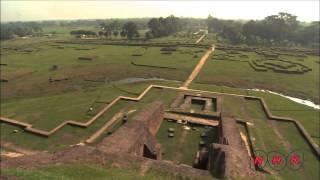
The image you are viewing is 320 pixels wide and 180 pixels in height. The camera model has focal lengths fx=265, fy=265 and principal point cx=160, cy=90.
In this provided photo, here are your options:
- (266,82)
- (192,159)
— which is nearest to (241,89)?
(266,82)

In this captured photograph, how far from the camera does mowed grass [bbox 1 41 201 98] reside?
30141mm

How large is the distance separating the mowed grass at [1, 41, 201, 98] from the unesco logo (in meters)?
18.5

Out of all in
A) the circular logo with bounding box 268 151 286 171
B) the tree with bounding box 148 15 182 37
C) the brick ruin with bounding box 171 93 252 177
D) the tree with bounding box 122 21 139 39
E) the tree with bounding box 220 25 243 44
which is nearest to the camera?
the brick ruin with bounding box 171 93 252 177

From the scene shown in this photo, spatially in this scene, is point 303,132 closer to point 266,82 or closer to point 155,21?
point 266,82

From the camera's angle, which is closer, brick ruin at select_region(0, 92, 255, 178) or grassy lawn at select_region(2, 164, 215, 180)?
grassy lawn at select_region(2, 164, 215, 180)

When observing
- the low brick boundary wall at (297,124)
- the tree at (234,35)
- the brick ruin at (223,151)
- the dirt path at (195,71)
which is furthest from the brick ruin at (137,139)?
the tree at (234,35)

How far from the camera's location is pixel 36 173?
9.41 metres

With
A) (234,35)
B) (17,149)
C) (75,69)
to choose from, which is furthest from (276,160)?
(234,35)

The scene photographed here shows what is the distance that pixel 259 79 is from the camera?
3309cm

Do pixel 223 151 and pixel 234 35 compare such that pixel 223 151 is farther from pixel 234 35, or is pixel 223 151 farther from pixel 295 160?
pixel 234 35

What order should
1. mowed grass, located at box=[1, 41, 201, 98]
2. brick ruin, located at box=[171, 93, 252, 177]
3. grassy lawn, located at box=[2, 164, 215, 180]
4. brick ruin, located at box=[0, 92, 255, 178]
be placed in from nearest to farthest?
grassy lawn, located at box=[2, 164, 215, 180], brick ruin, located at box=[171, 93, 252, 177], brick ruin, located at box=[0, 92, 255, 178], mowed grass, located at box=[1, 41, 201, 98]

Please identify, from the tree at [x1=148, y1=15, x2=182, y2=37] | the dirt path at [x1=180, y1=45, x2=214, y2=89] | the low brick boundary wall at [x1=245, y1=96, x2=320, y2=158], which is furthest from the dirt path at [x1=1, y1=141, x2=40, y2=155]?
the tree at [x1=148, y1=15, x2=182, y2=37]

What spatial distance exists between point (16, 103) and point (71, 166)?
675 inches

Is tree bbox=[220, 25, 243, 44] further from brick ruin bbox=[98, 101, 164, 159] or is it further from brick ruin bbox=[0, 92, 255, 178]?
brick ruin bbox=[98, 101, 164, 159]
